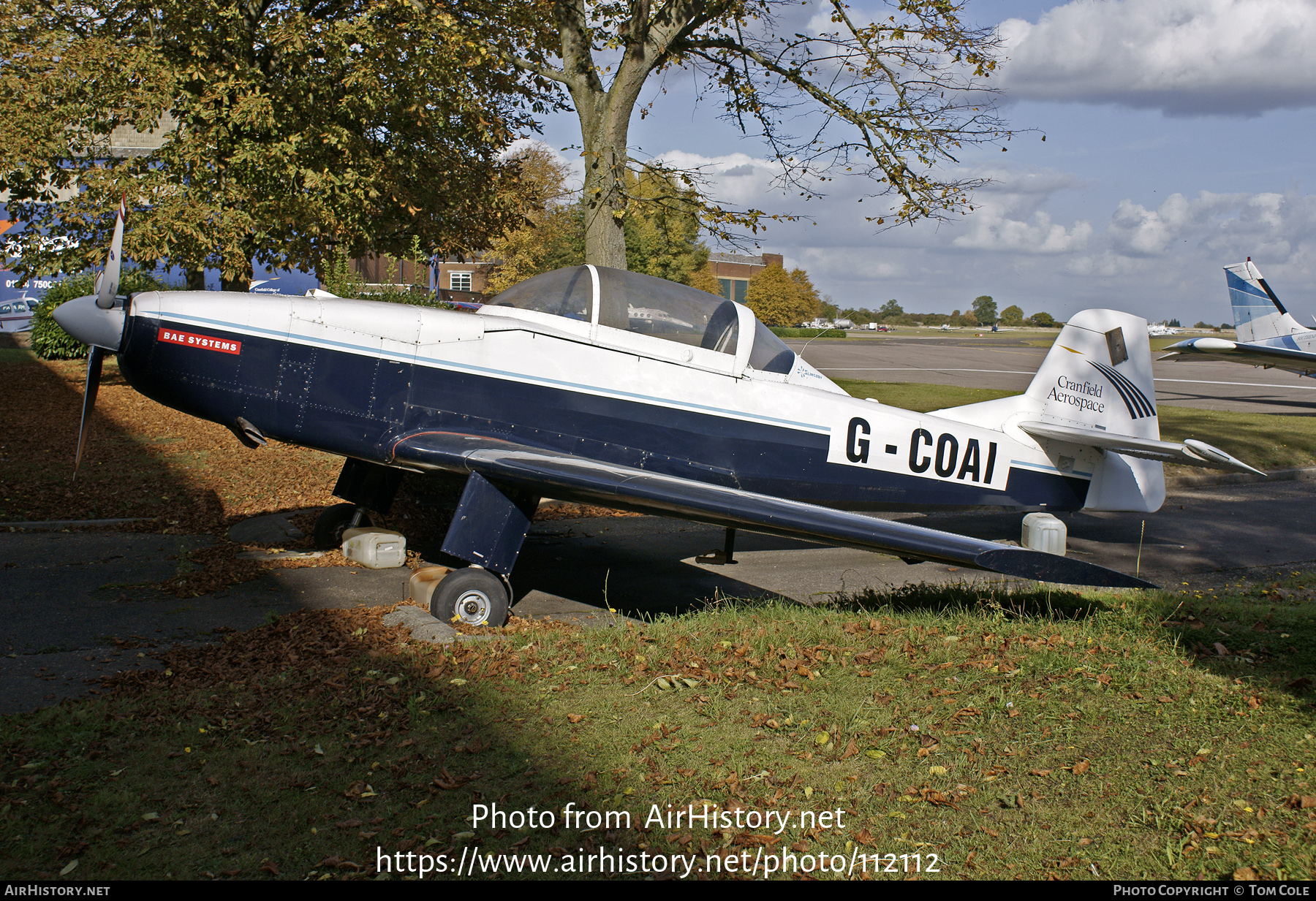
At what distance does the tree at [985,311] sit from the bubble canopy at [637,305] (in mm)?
151745

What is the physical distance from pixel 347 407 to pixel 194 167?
828 centimetres

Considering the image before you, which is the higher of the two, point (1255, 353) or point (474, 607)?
point (1255, 353)

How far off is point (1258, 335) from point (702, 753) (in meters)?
26.1

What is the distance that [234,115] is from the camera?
1145 centimetres

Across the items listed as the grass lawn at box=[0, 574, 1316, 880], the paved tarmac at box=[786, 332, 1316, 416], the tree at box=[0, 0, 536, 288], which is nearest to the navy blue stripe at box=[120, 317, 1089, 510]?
the grass lawn at box=[0, 574, 1316, 880]

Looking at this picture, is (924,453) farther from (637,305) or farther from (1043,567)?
(1043,567)

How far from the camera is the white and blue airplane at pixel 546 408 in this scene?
575 centimetres

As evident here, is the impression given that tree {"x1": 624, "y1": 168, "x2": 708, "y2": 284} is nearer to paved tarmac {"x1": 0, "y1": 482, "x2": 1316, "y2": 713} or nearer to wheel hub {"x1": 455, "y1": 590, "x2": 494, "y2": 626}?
paved tarmac {"x1": 0, "y1": 482, "x2": 1316, "y2": 713}

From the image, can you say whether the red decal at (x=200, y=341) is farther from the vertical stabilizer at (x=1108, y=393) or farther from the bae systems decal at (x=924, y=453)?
the vertical stabilizer at (x=1108, y=393)

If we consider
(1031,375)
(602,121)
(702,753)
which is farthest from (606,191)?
(1031,375)

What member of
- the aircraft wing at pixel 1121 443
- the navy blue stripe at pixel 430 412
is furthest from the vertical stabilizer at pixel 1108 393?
the navy blue stripe at pixel 430 412

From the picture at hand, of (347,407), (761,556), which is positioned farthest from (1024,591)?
(347,407)

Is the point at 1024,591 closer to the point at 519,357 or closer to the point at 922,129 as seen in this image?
the point at 519,357

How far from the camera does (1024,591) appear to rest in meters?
6.50
